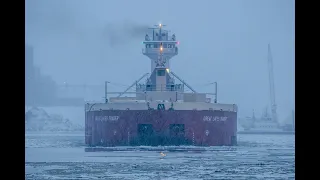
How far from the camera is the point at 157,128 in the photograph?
132 feet

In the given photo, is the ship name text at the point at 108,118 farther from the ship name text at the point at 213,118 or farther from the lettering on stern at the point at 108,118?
the ship name text at the point at 213,118

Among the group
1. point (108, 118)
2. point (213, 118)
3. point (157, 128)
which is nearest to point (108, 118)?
point (108, 118)

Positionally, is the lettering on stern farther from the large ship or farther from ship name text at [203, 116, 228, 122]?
ship name text at [203, 116, 228, 122]

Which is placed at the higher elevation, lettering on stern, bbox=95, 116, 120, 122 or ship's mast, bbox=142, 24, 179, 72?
ship's mast, bbox=142, 24, 179, 72

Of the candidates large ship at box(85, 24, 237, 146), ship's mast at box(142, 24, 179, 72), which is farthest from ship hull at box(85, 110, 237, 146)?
ship's mast at box(142, 24, 179, 72)

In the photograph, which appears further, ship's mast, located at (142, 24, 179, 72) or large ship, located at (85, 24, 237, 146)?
ship's mast, located at (142, 24, 179, 72)

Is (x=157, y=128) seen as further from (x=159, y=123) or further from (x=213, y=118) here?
(x=213, y=118)

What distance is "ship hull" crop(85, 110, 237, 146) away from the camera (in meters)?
40.1
